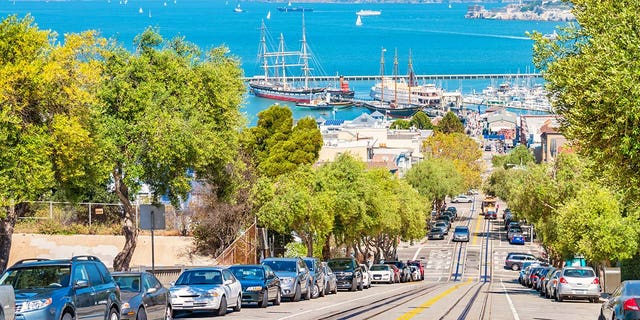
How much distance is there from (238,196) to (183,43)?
1667 centimetres

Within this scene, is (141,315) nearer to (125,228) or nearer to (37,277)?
(37,277)

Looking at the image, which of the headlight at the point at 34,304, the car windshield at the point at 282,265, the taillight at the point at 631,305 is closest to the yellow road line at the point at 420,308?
the car windshield at the point at 282,265

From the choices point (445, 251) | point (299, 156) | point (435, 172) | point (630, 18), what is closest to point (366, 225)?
point (299, 156)

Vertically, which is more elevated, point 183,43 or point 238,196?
point 183,43

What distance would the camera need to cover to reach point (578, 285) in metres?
43.9

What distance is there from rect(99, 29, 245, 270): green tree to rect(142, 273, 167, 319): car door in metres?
13.3

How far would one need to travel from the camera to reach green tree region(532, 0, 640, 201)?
25.2 m

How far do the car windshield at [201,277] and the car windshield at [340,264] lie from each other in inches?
791

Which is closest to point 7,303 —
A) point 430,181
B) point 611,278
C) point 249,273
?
point 249,273

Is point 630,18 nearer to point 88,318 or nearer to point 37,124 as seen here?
point 88,318

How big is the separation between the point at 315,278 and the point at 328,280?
372 centimetres

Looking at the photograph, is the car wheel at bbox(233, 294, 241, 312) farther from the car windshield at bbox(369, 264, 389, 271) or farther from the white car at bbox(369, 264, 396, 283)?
the car windshield at bbox(369, 264, 389, 271)

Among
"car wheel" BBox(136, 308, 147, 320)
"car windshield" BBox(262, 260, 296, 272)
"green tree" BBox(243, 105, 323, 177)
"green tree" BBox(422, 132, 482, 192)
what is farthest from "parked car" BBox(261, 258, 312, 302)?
"green tree" BBox(422, 132, 482, 192)

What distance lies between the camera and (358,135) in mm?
165000
